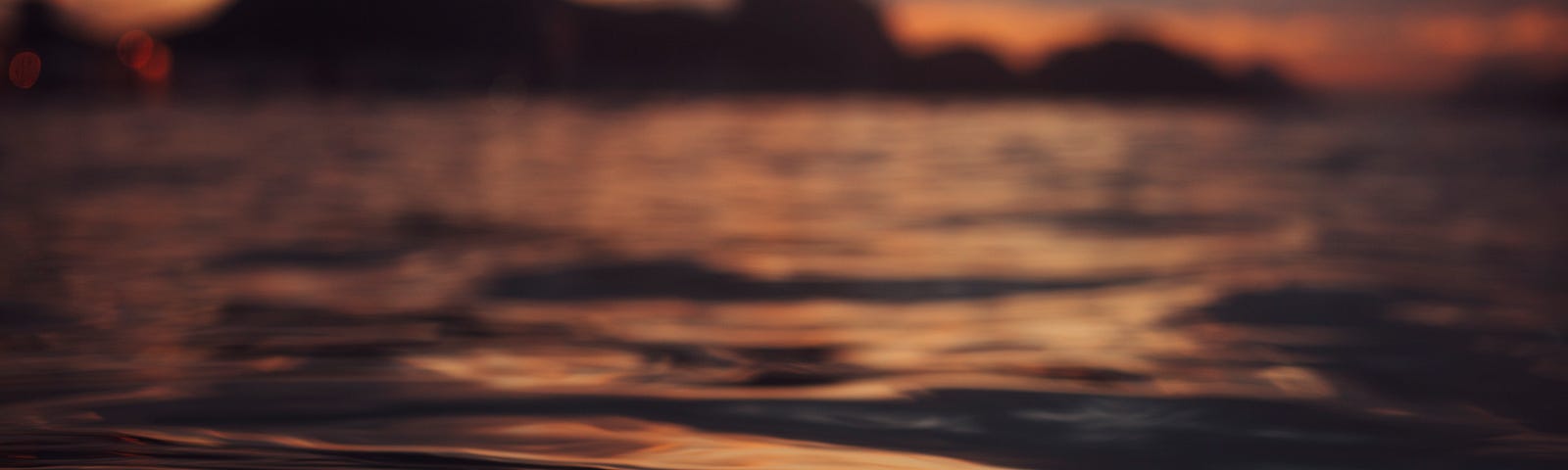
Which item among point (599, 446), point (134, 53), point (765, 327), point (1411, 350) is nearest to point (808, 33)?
point (134, 53)

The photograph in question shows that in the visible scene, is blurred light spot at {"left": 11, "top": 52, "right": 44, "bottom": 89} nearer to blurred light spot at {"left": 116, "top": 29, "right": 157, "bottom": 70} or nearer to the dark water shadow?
blurred light spot at {"left": 116, "top": 29, "right": 157, "bottom": 70}

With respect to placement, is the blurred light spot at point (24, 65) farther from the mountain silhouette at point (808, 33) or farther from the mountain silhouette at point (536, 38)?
the mountain silhouette at point (808, 33)

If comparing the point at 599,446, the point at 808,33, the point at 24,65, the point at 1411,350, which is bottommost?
the point at 599,446

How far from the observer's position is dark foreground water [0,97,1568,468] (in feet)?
6.48

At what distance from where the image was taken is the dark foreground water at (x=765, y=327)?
1.97 metres

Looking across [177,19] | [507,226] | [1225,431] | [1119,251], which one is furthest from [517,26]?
[1225,431]

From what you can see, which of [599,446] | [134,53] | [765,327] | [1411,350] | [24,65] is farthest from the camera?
[134,53]

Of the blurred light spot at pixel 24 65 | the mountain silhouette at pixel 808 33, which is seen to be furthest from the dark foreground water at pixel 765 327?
the mountain silhouette at pixel 808 33

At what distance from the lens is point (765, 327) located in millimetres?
3354

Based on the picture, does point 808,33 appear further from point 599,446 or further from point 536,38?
point 599,446

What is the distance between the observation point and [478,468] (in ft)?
5.74

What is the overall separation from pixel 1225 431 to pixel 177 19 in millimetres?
5273

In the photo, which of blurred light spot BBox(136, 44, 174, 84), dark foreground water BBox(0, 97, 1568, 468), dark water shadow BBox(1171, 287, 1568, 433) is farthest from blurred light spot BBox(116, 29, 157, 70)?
dark water shadow BBox(1171, 287, 1568, 433)

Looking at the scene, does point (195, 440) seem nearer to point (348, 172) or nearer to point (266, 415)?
point (266, 415)
